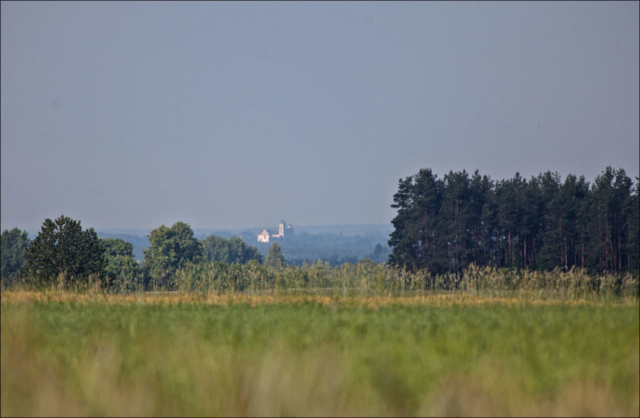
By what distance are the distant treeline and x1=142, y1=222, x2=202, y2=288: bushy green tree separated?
39.3 m

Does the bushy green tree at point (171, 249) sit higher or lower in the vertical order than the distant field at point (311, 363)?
higher

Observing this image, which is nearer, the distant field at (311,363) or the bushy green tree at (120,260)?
the distant field at (311,363)

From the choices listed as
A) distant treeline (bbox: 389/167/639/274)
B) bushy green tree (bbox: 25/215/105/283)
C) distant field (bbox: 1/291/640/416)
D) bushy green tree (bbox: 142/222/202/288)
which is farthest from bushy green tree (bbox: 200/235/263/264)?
distant field (bbox: 1/291/640/416)

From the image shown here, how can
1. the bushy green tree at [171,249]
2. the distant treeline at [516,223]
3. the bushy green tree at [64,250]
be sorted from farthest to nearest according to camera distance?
the bushy green tree at [171,249]
the distant treeline at [516,223]
the bushy green tree at [64,250]

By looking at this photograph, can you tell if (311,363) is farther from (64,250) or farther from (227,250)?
(227,250)

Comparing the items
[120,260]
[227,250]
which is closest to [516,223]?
[120,260]

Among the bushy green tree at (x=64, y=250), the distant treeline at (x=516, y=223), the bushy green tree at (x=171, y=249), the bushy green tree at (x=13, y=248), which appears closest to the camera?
Answer: the bushy green tree at (x=64, y=250)

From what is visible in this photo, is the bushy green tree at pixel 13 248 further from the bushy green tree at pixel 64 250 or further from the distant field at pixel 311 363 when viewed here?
the distant field at pixel 311 363

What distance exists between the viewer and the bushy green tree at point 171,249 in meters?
98.3

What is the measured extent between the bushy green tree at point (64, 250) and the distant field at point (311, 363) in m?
28.4

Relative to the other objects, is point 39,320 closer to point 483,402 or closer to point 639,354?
point 483,402

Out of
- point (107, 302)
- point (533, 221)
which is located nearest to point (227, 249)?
point (533, 221)

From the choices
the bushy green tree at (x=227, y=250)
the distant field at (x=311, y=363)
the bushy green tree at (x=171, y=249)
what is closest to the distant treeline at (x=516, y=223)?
the bushy green tree at (x=171, y=249)

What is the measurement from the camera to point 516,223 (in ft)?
222
